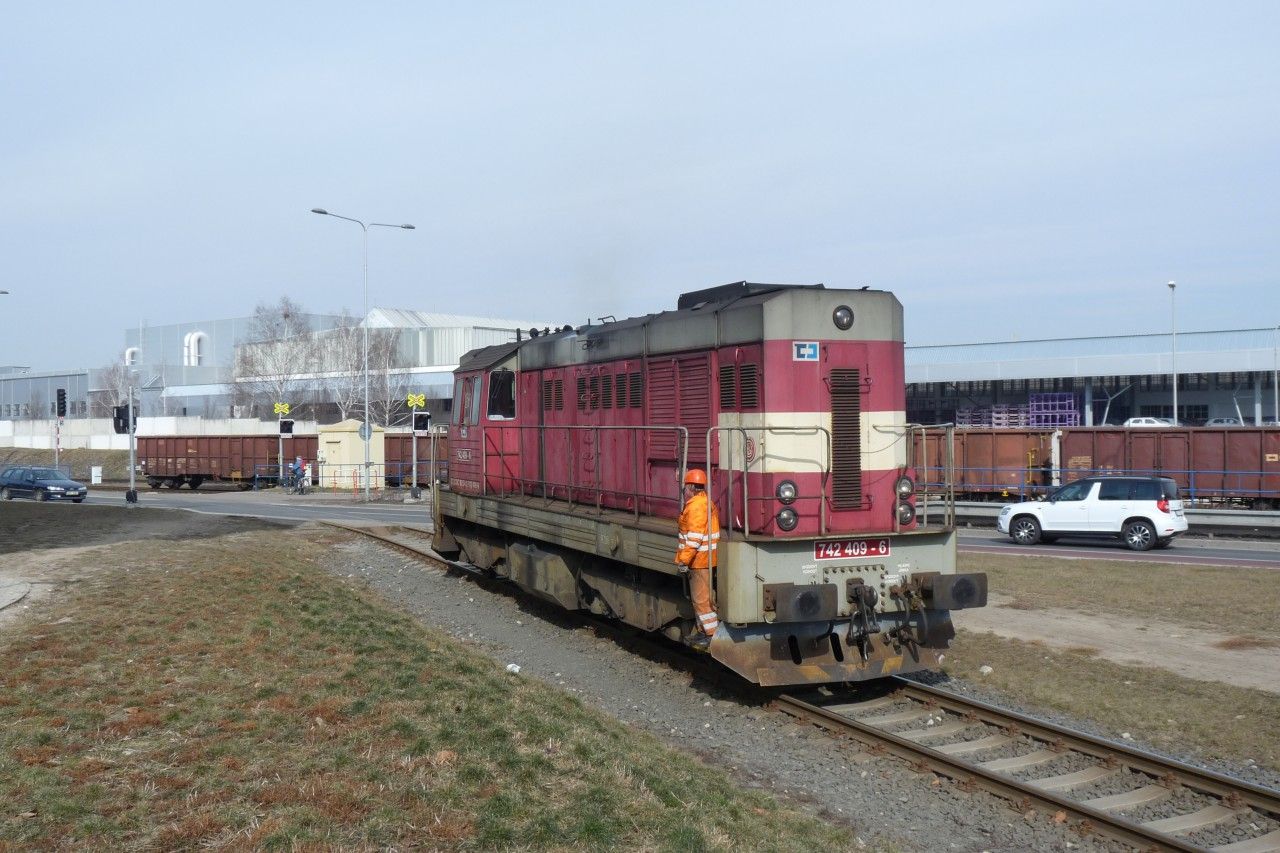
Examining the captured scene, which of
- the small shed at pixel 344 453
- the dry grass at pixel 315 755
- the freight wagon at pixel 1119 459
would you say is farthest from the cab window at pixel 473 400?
the small shed at pixel 344 453

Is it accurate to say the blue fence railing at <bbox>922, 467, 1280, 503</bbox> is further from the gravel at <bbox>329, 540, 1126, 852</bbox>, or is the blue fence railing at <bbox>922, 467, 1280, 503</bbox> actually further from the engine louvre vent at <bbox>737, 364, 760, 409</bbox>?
the engine louvre vent at <bbox>737, 364, 760, 409</bbox>

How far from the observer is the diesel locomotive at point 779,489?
9.23 m

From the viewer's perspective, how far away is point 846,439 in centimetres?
1003

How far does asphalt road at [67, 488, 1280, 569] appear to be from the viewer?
67.8 ft

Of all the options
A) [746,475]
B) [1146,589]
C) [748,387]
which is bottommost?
[1146,589]

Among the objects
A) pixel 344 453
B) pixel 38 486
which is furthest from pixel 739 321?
pixel 344 453

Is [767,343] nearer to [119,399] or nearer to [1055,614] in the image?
[1055,614]

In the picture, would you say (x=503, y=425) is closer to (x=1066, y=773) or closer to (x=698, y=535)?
(x=698, y=535)

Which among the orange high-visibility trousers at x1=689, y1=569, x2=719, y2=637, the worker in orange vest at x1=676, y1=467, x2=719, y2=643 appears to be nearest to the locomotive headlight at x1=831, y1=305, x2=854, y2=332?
the worker in orange vest at x1=676, y1=467, x2=719, y2=643

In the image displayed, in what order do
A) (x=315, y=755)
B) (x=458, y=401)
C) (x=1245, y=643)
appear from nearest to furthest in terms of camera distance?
(x=315, y=755), (x=1245, y=643), (x=458, y=401)

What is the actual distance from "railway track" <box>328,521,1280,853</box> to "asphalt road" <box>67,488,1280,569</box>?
41.5 ft

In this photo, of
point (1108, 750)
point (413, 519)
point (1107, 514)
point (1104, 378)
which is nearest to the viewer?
point (1108, 750)

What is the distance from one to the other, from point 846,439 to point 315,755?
569 centimetres

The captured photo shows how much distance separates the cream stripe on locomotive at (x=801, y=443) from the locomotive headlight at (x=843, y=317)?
862 millimetres
